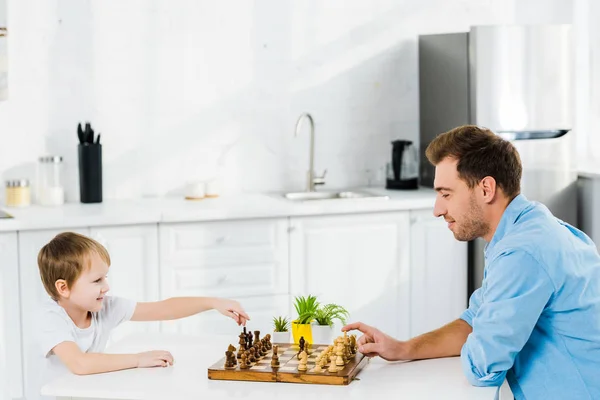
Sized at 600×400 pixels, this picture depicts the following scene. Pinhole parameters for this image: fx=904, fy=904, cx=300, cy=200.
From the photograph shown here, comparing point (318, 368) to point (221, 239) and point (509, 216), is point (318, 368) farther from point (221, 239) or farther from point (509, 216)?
point (221, 239)

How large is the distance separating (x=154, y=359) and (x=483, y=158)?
0.97 metres

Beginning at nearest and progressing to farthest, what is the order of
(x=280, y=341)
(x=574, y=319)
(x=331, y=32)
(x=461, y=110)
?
(x=574, y=319) → (x=280, y=341) → (x=461, y=110) → (x=331, y=32)

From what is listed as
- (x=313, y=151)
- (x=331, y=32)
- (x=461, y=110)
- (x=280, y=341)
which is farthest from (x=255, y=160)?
(x=280, y=341)

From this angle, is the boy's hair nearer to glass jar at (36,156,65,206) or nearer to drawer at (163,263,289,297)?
drawer at (163,263,289,297)

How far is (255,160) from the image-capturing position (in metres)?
4.71

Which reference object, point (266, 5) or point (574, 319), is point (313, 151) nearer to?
point (266, 5)

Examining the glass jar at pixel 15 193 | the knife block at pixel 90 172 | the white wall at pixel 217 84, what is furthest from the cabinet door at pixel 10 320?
the white wall at pixel 217 84

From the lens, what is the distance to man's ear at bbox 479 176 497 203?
7.34ft

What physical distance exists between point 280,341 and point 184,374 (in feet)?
1.23

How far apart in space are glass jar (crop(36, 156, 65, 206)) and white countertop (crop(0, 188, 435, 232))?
0.21 feet

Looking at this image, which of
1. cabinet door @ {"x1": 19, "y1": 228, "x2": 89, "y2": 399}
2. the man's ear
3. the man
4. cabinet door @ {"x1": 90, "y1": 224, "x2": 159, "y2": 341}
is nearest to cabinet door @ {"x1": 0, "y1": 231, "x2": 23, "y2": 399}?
cabinet door @ {"x1": 19, "y1": 228, "x2": 89, "y2": 399}

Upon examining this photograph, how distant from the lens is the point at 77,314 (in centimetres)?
260

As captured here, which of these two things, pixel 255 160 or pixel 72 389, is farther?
pixel 255 160

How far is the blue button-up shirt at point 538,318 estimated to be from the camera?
2.04 meters
